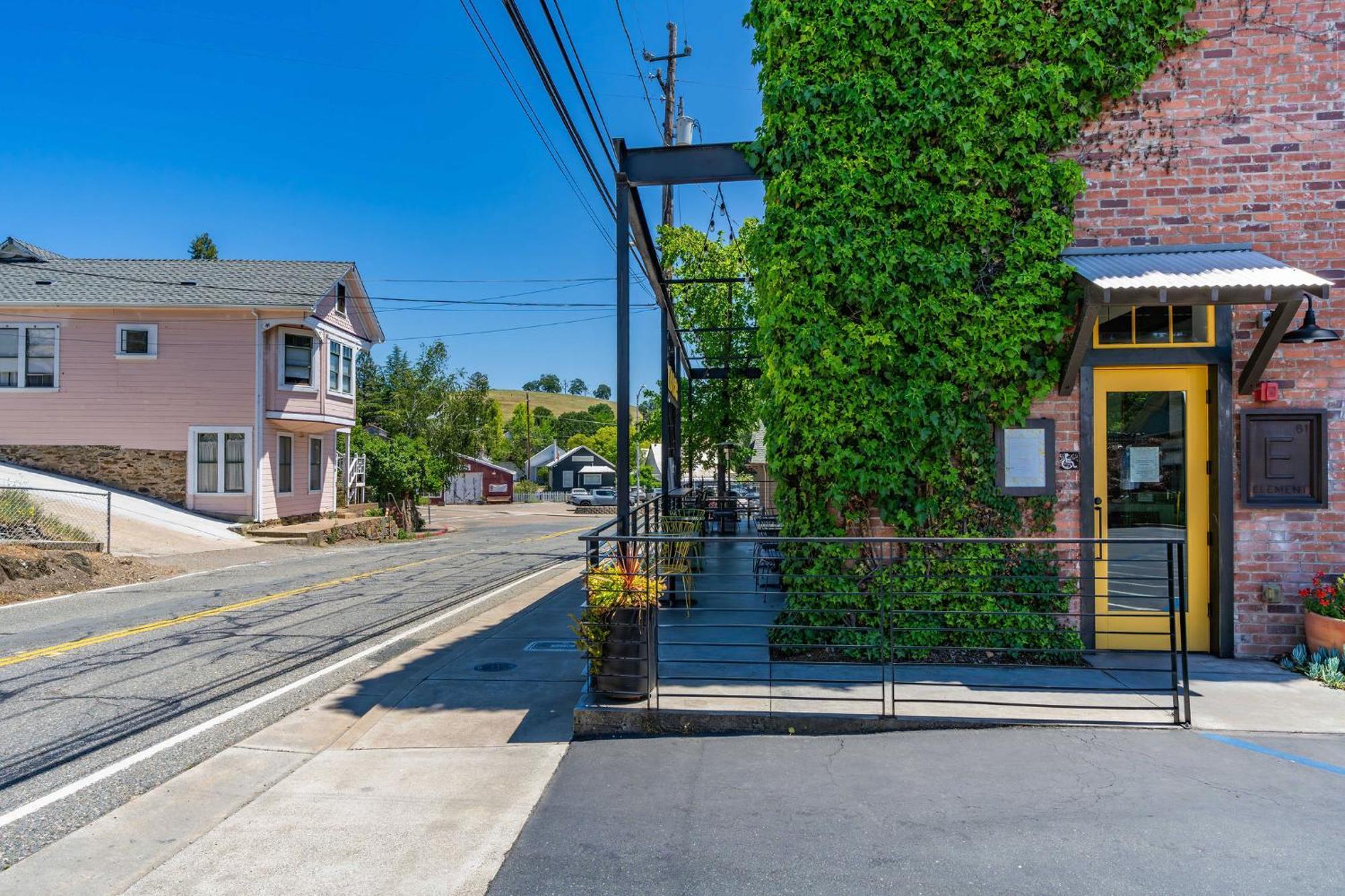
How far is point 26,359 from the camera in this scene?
22.0 metres

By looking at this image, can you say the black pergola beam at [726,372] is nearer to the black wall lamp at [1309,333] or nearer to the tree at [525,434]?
the black wall lamp at [1309,333]

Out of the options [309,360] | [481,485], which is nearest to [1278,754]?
[309,360]

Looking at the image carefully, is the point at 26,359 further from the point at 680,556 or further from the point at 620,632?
the point at 620,632

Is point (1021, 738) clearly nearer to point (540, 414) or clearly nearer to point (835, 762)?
point (835, 762)

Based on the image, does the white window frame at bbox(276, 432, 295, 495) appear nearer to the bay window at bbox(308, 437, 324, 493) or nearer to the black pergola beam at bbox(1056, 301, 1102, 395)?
the bay window at bbox(308, 437, 324, 493)

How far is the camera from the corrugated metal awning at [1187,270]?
5.41 metres

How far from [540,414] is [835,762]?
12406 cm

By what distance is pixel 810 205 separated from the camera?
255 inches

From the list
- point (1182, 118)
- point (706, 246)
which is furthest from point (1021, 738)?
point (706, 246)

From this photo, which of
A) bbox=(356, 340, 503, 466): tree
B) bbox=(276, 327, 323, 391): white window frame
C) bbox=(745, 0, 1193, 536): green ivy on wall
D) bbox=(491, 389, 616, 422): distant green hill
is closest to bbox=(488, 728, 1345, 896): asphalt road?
bbox=(745, 0, 1193, 536): green ivy on wall

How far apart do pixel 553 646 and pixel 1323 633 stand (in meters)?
6.38

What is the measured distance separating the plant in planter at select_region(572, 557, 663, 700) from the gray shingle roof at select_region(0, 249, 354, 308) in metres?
20.0

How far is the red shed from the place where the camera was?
59.5 metres

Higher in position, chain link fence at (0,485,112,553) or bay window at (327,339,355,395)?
bay window at (327,339,355,395)
